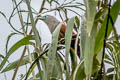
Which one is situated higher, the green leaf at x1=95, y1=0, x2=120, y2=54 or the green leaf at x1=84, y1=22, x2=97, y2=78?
the green leaf at x1=95, y1=0, x2=120, y2=54

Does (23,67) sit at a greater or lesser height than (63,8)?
lesser

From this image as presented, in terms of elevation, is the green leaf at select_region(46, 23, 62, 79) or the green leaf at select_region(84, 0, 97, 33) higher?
the green leaf at select_region(84, 0, 97, 33)

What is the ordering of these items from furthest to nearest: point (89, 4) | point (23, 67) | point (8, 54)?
point (23, 67)
point (8, 54)
point (89, 4)

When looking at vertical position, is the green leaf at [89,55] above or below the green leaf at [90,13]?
below

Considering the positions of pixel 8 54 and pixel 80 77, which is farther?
pixel 8 54

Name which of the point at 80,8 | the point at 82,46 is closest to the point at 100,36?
the point at 82,46

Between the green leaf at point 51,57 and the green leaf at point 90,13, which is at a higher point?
the green leaf at point 90,13

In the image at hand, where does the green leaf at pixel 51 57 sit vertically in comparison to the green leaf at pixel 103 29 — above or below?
below

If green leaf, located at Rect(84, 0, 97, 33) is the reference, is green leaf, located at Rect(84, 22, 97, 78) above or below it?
below

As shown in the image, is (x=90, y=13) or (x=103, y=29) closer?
(x=90, y=13)

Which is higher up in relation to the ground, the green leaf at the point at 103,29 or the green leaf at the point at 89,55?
the green leaf at the point at 103,29

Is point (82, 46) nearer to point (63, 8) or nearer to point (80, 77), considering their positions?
point (80, 77)

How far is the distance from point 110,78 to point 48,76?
6.8 inches

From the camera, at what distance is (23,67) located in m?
0.62
